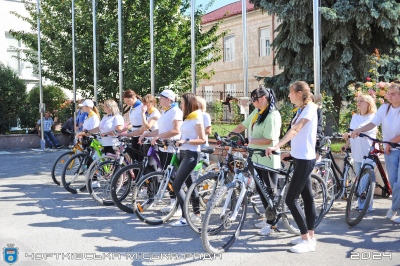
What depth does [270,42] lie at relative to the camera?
39.0 feet

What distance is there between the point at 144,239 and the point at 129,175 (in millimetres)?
1450

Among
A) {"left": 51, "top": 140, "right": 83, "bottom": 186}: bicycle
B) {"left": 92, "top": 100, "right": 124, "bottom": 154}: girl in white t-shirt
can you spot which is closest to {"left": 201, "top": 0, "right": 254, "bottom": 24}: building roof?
{"left": 92, "top": 100, "right": 124, "bottom": 154}: girl in white t-shirt

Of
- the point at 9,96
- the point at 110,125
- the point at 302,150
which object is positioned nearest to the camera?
the point at 302,150

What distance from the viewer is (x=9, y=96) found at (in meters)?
18.8

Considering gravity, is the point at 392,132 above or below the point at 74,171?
above

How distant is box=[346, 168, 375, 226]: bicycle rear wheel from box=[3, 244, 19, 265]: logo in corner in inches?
166

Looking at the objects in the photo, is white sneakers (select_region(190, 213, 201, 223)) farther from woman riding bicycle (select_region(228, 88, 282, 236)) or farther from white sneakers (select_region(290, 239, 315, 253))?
white sneakers (select_region(290, 239, 315, 253))

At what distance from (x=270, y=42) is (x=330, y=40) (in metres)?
1.70

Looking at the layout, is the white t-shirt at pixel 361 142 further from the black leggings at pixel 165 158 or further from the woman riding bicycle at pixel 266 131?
the black leggings at pixel 165 158

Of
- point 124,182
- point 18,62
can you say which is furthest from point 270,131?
point 18,62

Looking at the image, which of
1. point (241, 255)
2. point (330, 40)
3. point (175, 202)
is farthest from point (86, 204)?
point (330, 40)

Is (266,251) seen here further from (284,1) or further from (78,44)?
(78,44)

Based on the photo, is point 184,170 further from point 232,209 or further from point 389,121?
point 389,121

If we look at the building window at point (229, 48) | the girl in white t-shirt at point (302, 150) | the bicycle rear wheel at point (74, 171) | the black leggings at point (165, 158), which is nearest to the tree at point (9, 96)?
the building window at point (229, 48)
